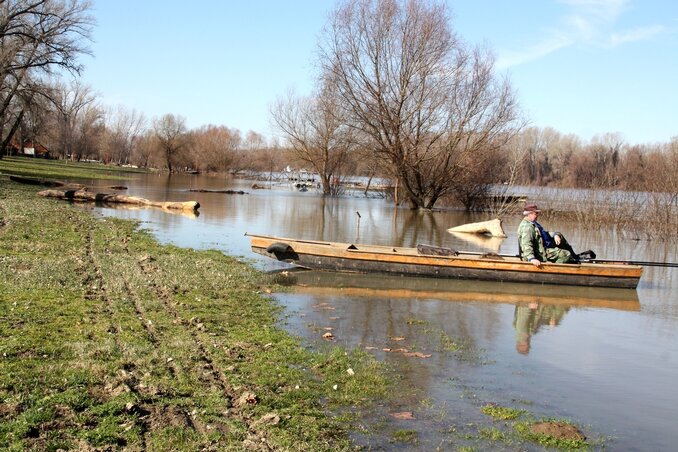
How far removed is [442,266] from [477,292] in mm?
1151

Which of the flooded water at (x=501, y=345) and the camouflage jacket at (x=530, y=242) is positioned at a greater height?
the camouflage jacket at (x=530, y=242)

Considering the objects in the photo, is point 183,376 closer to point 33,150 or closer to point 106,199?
point 106,199

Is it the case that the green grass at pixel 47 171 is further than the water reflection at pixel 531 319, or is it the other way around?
the green grass at pixel 47 171

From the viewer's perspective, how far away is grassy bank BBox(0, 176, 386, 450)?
478cm

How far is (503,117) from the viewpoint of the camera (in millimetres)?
37781

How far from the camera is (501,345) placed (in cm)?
873

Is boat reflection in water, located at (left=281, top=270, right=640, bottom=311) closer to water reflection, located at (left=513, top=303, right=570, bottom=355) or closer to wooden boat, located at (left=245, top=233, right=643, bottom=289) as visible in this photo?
wooden boat, located at (left=245, top=233, right=643, bottom=289)

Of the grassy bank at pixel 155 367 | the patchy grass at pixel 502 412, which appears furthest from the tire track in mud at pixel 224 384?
the patchy grass at pixel 502 412

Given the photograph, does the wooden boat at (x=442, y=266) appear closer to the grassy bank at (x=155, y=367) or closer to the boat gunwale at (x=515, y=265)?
the boat gunwale at (x=515, y=265)

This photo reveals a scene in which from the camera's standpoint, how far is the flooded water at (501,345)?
5902 mm

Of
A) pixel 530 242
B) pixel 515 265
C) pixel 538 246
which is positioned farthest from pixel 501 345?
pixel 538 246

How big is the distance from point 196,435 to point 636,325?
29.3 feet

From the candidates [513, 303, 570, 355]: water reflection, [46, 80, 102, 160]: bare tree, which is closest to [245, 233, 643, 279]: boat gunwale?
[513, 303, 570, 355]: water reflection

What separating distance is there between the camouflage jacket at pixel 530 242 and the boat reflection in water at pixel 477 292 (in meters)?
0.71
